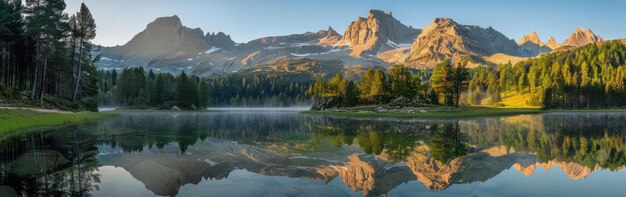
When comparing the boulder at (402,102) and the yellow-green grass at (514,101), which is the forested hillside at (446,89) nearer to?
the boulder at (402,102)

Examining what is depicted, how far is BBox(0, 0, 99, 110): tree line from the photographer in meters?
63.5

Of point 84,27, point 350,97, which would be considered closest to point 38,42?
point 84,27

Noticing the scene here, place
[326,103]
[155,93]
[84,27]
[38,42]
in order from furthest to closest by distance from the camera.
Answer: [155,93] < [326,103] < [84,27] < [38,42]

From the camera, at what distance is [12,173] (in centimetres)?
1520

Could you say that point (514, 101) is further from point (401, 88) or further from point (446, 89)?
point (401, 88)

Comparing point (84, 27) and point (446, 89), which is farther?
point (446, 89)

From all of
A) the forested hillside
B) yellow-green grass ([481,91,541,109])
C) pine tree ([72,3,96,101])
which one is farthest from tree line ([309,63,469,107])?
pine tree ([72,3,96,101])

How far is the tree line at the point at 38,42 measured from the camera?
208 ft

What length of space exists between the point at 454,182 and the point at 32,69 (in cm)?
8999

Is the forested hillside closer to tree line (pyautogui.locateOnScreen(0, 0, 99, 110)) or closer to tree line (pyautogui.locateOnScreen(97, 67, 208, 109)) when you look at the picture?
tree line (pyautogui.locateOnScreen(97, 67, 208, 109))

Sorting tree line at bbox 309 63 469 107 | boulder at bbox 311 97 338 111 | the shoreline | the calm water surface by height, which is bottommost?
the calm water surface

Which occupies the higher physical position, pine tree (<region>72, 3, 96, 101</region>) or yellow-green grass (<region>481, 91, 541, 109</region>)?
pine tree (<region>72, 3, 96, 101</region>)

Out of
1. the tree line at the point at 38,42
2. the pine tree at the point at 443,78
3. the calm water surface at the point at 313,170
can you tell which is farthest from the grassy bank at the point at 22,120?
the pine tree at the point at 443,78

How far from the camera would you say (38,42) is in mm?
64625
